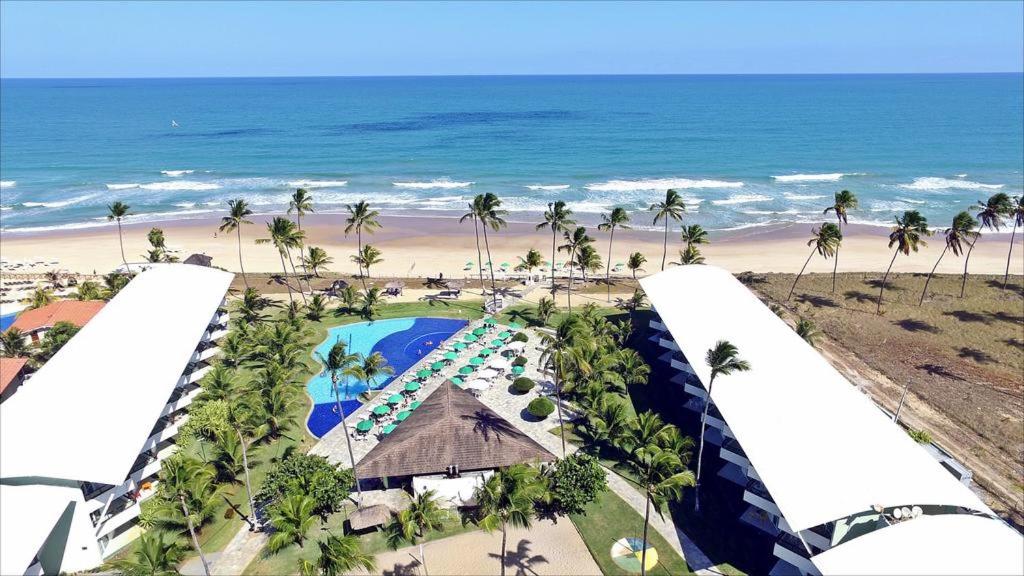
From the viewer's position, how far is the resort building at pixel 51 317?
143 feet

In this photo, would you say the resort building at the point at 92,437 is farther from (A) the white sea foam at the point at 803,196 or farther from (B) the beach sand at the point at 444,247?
(A) the white sea foam at the point at 803,196

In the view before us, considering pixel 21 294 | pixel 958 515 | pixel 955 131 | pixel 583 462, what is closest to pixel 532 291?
pixel 583 462

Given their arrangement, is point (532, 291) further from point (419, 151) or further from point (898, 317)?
point (419, 151)

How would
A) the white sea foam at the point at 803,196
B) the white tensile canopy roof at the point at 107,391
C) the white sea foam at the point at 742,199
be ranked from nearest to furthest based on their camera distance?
1. the white tensile canopy roof at the point at 107,391
2. the white sea foam at the point at 742,199
3. the white sea foam at the point at 803,196

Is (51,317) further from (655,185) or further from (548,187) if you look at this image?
(655,185)

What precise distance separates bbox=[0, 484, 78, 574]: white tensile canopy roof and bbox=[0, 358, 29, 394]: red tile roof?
38.7ft

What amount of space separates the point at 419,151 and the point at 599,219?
6198 centimetres

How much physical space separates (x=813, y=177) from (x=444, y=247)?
76.2m

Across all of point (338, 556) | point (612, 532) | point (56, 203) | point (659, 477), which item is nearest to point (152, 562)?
point (338, 556)

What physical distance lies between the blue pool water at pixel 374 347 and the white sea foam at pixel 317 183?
62102 mm

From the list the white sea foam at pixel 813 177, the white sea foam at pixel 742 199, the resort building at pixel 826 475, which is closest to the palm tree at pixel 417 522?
the resort building at pixel 826 475

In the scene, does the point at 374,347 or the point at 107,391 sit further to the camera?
the point at 374,347

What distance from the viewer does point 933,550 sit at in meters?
20.4

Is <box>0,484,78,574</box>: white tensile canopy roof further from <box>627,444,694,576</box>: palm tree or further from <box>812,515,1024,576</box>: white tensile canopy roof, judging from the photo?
<box>812,515,1024,576</box>: white tensile canopy roof
